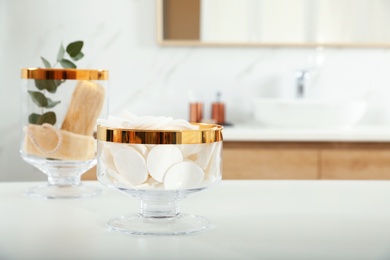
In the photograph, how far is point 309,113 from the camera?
282 cm

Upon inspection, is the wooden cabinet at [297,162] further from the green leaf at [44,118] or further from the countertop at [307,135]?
the green leaf at [44,118]

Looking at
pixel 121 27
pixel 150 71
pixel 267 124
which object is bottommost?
pixel 267 124

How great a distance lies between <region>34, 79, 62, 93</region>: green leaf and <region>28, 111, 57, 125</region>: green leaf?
0.05 metres

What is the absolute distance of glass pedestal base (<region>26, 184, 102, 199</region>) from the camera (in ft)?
4.03

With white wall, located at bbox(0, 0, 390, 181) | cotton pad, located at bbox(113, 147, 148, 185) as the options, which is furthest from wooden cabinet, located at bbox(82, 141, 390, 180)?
cotton pad, located at bbox(113, 147, 148, 185)

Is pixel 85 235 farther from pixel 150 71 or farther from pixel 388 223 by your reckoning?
pixel 150 71

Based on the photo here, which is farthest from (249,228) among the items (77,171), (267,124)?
(267,124)

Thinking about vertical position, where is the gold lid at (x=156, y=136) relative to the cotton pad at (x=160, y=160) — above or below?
above

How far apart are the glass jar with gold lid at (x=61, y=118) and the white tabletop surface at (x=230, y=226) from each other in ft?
0.25

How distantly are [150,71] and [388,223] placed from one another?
7.47 feet

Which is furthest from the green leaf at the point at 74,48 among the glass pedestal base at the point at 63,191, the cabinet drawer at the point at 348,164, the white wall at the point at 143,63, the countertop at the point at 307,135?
the white wall at the point at 143,63

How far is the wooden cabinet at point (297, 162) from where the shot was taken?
2705 millimetres

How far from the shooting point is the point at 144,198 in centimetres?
100

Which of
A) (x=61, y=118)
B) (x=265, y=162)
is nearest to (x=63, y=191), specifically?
(x=61, y=118)
